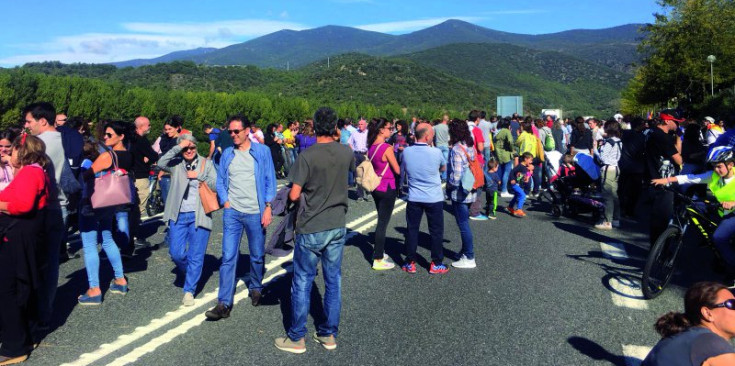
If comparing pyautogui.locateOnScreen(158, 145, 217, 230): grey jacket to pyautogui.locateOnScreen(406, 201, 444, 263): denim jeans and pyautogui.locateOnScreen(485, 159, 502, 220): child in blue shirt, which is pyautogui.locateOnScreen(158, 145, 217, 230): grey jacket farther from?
pyautogui.locateOnScreen(485, 159, 502, 220): child in blue shirt

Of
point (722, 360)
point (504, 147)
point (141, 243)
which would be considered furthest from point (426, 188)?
point (504, 147)

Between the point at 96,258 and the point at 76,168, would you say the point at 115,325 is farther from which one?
the point at 76,168

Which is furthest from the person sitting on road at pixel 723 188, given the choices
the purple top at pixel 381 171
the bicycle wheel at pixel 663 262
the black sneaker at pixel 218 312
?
the black sneaker at pixel 218 312

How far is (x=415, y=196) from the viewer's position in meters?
7.19

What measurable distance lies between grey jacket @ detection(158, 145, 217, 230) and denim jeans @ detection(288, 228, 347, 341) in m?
1.51

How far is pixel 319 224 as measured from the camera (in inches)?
189

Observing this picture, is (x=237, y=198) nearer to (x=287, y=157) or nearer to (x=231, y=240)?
(x=231, y=240)

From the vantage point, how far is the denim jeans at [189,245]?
595 centimetres

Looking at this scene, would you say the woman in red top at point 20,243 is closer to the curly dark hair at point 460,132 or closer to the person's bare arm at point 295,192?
the person's bare arm at point 295,192

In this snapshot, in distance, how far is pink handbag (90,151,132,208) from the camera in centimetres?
619

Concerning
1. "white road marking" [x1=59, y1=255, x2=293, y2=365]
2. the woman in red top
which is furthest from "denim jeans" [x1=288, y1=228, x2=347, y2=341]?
the woman in red top

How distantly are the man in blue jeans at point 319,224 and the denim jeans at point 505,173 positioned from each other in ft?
31.3

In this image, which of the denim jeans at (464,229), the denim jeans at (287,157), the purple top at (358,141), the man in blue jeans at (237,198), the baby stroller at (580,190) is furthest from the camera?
the denim jeans at (287,157)

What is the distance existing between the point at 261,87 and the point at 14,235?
3119 inches
